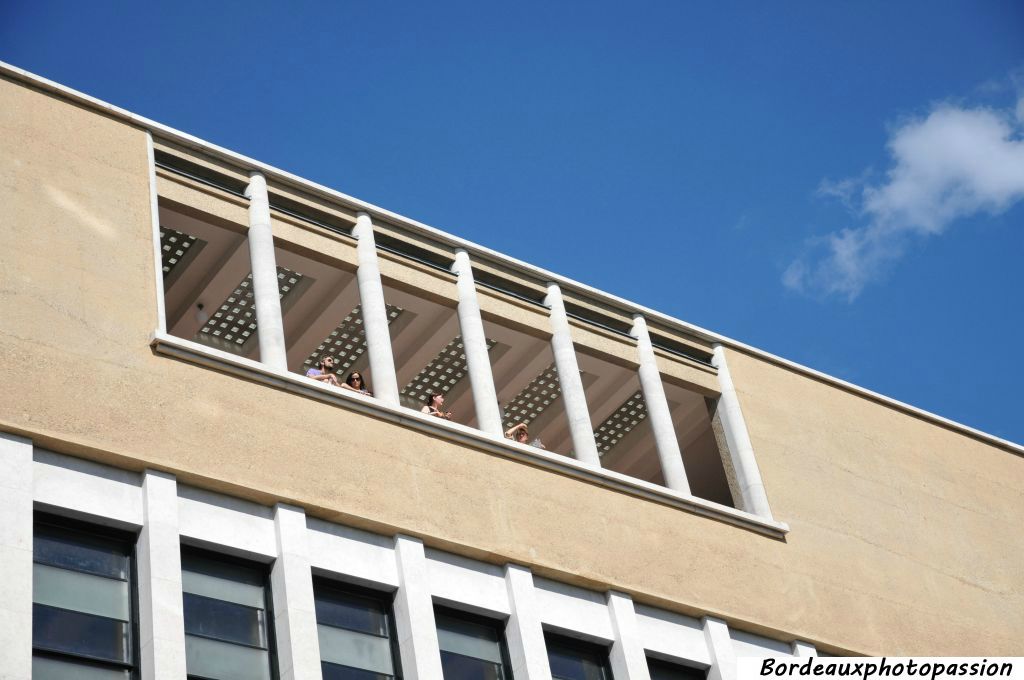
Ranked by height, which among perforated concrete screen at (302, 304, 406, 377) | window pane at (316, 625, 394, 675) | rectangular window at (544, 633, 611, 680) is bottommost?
window pane at (316, 625, 394, 675)

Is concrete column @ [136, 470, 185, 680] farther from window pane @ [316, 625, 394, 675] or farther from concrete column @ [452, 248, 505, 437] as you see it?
concrete column @ [452, 248, 505, 437]

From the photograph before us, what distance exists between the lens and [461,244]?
1105 inches

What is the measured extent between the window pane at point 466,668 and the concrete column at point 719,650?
405 cm

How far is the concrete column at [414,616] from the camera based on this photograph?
2155 cm

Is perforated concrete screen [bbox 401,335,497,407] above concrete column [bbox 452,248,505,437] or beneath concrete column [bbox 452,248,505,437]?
above

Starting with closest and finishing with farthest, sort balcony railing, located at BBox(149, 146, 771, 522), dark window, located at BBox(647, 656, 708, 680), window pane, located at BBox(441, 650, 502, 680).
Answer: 1. window pane, located at BBox(441, 650, 502, 680)
2. dark window, located at BBox(647, 656, 708, 680)
3. balcony railing, located at BBox(149, 146, 771, 522)

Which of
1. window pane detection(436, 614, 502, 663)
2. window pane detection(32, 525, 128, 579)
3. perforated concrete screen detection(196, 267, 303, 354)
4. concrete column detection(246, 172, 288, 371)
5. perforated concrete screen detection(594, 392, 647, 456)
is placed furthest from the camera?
perforated concrete screen detection(594, 392, 647, 456)

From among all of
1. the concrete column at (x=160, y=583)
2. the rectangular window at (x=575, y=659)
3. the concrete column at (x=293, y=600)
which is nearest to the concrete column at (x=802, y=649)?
the rectangular window at (x=575, y=659)

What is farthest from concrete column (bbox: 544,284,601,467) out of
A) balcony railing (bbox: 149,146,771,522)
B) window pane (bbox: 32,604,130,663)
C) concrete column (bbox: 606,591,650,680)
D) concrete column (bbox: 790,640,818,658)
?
window pane (bbox: 32,604,130,663)

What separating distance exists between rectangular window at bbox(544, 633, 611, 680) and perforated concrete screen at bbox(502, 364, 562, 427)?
7.86 metres

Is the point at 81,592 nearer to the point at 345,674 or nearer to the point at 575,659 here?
the point at 345,674

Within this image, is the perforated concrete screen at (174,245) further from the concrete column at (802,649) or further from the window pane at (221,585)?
the concrete column at (802,649)

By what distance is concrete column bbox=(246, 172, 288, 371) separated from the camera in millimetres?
23906

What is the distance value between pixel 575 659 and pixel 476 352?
5445mm
